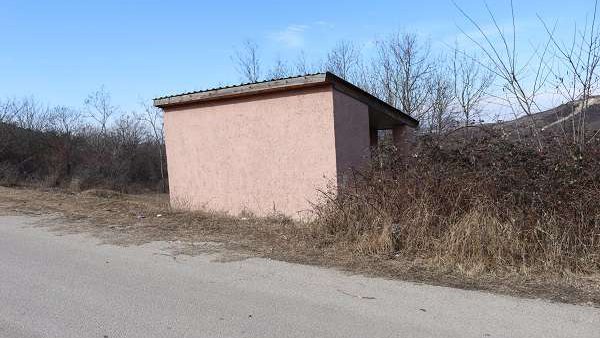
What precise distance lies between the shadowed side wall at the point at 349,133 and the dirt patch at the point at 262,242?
1.58m

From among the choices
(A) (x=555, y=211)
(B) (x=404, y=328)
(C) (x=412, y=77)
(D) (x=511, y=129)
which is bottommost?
(B) (x=404, y=328)

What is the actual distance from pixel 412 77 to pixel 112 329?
21.7 m

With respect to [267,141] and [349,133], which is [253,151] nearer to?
[267,141]

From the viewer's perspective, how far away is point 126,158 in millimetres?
31375

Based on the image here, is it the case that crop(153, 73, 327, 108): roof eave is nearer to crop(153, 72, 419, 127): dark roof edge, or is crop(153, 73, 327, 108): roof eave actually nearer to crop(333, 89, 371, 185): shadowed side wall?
crop(153, 72, 419, 127): dark roof edge

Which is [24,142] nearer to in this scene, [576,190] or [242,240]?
[242,240]

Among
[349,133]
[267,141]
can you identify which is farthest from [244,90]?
[349,133]

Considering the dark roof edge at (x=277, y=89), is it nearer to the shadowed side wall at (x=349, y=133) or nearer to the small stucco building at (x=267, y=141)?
the small stucco building at (x=267, y=141)

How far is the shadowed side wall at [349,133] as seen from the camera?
9695 mm

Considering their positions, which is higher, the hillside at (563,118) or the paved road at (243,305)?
the hillside at (563,118)

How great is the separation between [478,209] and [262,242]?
2.85m

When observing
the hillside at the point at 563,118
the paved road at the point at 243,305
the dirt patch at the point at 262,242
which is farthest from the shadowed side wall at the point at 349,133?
the paved road at the point at 243,305

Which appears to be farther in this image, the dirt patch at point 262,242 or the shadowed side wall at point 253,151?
the shadowed side wall at point 253,151

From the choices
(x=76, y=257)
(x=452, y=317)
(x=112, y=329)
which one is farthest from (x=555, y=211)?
(x=76, y=257)
